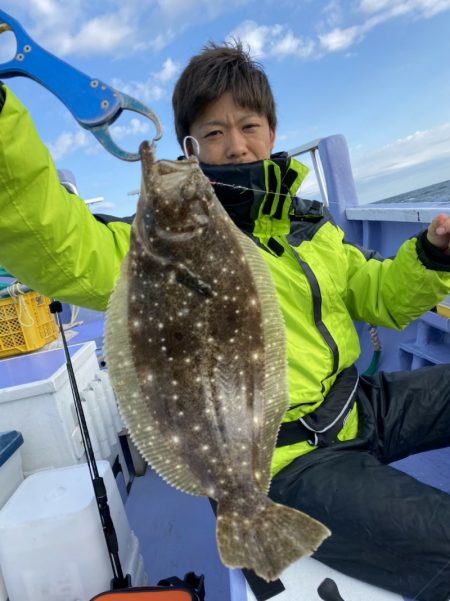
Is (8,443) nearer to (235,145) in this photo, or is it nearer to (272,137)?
A: (235,145)

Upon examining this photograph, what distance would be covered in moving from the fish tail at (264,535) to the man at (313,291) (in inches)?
19.1

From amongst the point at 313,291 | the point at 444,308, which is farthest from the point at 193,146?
the point at 444,308

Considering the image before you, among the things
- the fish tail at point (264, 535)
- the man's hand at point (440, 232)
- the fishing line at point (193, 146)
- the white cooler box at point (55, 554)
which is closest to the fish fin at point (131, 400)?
the fish tail at point (264, 535)

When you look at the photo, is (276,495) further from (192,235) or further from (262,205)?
(262,205)

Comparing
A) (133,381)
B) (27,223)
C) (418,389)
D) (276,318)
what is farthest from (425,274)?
(27,223)

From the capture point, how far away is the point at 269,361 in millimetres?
1553

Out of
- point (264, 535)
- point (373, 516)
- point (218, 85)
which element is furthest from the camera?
point (218, 85)

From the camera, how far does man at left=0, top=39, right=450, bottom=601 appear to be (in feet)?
5.06

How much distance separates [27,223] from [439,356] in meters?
3.37

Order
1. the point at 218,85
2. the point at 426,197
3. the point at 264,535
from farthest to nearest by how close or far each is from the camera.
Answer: the point at 426,197 < the point at 218,85 < the point at 264,535

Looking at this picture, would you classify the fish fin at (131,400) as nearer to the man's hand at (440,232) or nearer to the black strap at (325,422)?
the black strap at (325,422)

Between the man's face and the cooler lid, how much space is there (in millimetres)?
2085

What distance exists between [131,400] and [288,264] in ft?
4.00

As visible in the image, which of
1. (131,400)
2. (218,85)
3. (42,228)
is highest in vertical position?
(218,85)
